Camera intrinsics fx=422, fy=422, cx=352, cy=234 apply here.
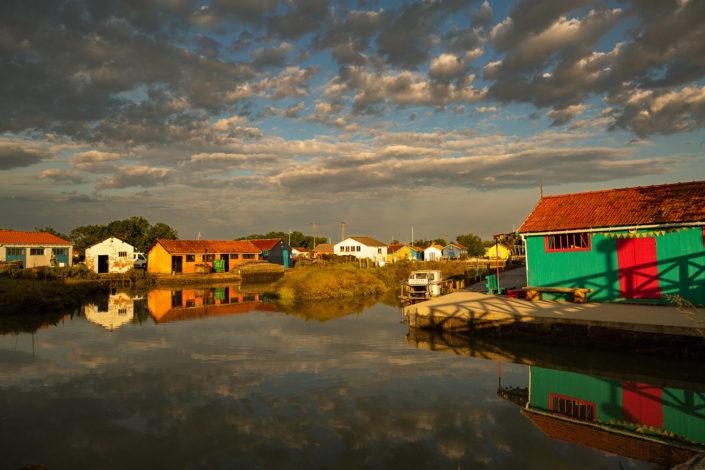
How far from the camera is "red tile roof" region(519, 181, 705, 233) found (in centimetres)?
1880

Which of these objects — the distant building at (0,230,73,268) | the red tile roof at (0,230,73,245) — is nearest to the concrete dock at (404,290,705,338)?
the distant building at (0,230,73,268)

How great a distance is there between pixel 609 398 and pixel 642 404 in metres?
0.77

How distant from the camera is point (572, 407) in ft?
37.6

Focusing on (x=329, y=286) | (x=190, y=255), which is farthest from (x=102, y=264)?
(x=329, y=286)

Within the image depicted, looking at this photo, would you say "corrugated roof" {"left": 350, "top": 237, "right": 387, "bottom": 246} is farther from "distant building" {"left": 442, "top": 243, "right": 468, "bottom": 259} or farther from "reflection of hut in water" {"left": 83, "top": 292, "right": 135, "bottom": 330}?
"reflection of hut in water" {"left": 83, "top": 292, "right": 135, "bottom": 330}

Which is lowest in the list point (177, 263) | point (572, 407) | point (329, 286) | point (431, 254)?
point (572, 407)

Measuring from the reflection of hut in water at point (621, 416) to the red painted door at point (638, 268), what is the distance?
7.82 meters

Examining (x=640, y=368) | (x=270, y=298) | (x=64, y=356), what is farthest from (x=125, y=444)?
(x=270, y=298)

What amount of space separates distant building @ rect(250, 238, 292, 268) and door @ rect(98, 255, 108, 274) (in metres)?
21.1

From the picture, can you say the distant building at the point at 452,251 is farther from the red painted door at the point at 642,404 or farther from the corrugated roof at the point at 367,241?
the red painted door at the point at 642,404

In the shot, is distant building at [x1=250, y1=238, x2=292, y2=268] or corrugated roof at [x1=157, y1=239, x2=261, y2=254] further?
distant building at [x1=250, y1=238, x2=292, y2=268]

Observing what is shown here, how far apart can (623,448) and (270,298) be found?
1242 inches

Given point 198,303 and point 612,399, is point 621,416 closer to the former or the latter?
point 612,399

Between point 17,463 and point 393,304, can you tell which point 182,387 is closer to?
point 17,463
